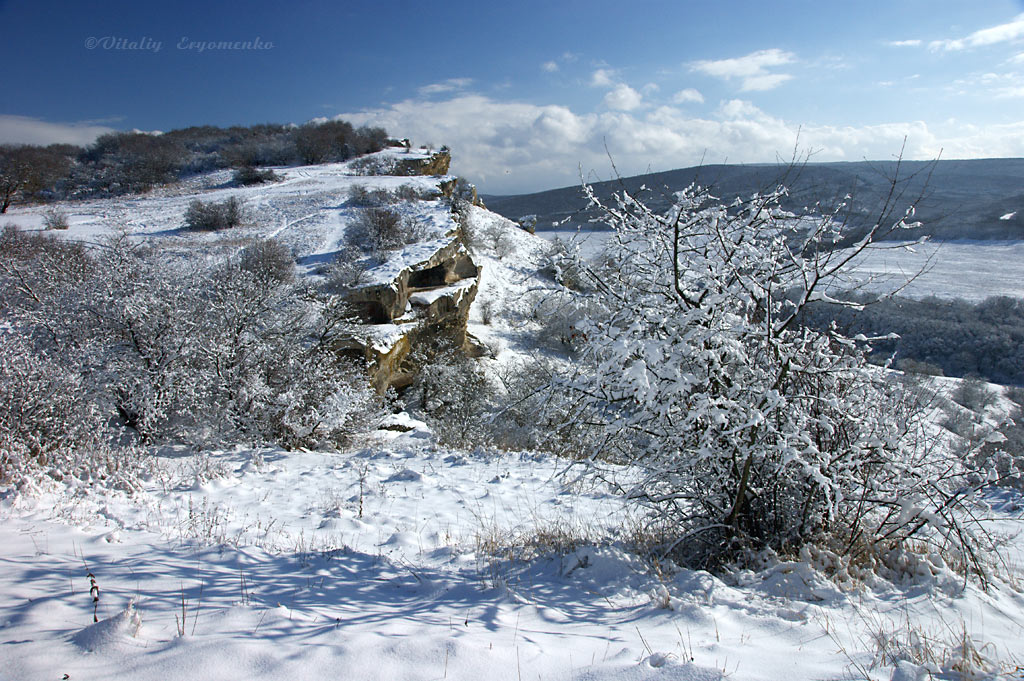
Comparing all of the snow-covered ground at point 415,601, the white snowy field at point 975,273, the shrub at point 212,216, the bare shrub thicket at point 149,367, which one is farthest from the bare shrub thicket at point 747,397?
the shrub at point 212,216

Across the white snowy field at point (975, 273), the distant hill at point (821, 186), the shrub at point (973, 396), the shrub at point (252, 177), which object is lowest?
the shrub at point (973, 396)

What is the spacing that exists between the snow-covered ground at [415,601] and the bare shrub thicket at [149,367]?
1627 mm

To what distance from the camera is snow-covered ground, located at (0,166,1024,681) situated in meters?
1.84

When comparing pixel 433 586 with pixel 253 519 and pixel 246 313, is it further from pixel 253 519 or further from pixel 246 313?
pixel 246 313

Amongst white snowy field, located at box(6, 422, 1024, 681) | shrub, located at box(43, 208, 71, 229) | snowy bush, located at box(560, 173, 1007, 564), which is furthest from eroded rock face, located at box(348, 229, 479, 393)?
shrub, located at box(43, 208, 71, 229)

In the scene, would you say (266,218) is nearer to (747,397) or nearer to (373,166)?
(373,166)

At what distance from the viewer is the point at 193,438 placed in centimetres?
678

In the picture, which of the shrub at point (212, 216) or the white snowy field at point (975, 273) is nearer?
the shrub at point (212, 216)

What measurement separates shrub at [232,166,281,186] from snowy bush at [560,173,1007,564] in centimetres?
3039

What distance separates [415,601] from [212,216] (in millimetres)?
20916

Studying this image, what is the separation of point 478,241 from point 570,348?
34.4 feet

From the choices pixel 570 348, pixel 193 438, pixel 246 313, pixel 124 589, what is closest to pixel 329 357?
pixel 246 313

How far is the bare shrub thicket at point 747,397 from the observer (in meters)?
2.84

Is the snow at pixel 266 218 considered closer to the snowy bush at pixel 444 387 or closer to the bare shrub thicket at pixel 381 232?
the bare shrub thicket at pixel 381 232
